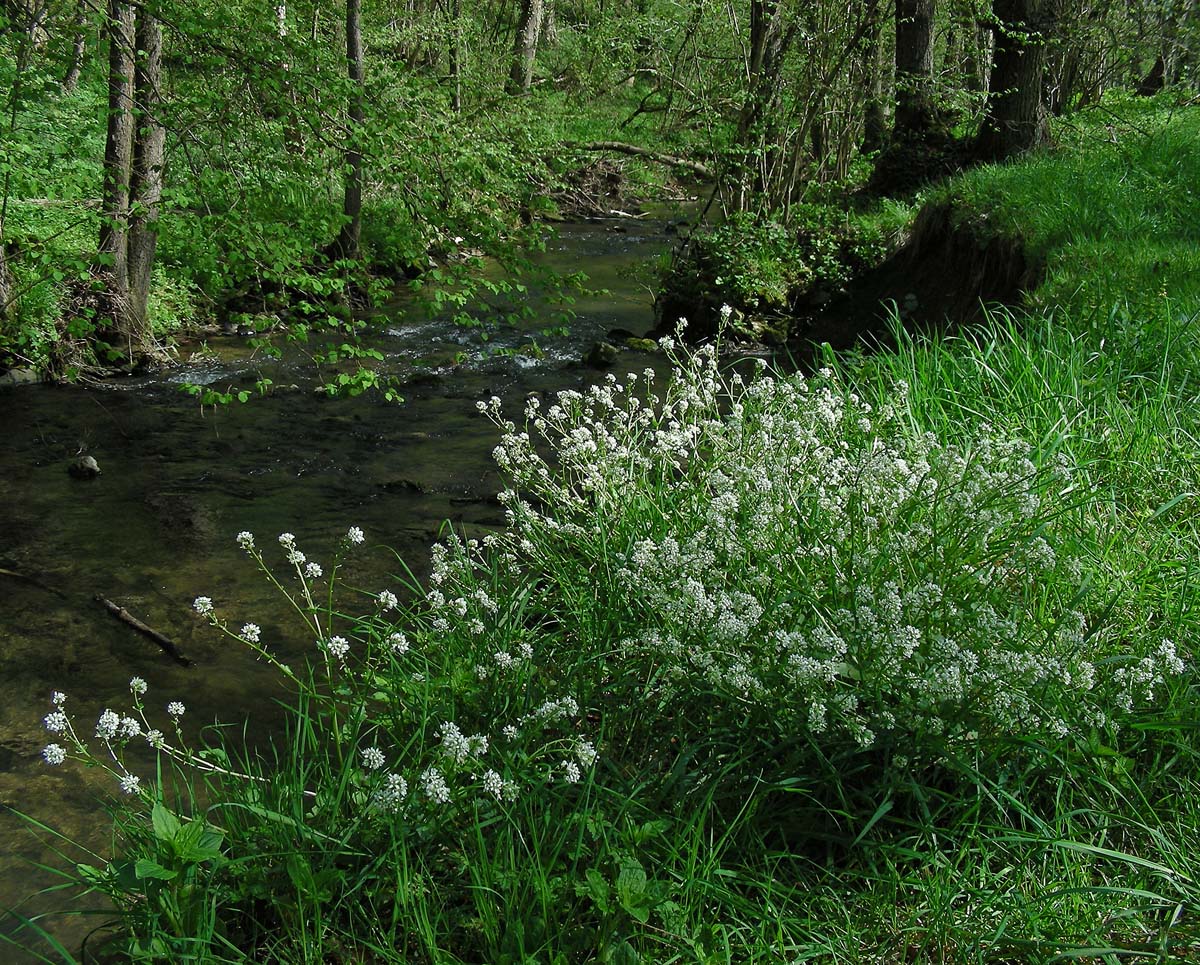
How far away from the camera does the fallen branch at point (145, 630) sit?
214 inches

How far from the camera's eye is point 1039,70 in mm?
11852

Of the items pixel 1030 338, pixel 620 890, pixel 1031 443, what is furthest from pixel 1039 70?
pixel 620 890

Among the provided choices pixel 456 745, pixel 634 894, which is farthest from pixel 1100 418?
pixel 456 745

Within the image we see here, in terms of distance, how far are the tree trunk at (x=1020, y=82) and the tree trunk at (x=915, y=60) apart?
145cm

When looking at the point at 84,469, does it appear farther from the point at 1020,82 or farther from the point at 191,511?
the point at 1020,82

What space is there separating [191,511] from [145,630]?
6.26 ft

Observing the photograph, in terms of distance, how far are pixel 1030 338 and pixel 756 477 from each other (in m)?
3.33

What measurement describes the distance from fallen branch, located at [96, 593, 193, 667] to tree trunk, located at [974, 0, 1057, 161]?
1073 cm

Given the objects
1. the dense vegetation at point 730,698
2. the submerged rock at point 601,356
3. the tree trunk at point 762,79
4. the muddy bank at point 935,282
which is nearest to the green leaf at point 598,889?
the dense vegetation at point 730,698

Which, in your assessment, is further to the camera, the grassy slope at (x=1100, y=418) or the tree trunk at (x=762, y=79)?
the tree trunk at (x=762, y=79)

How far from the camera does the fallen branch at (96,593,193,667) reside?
544cm

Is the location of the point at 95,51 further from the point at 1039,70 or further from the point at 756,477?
the point at 1039,70

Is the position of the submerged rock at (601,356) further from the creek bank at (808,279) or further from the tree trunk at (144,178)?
the tree trunk at (144,178)

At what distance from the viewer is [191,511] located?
7445mm
